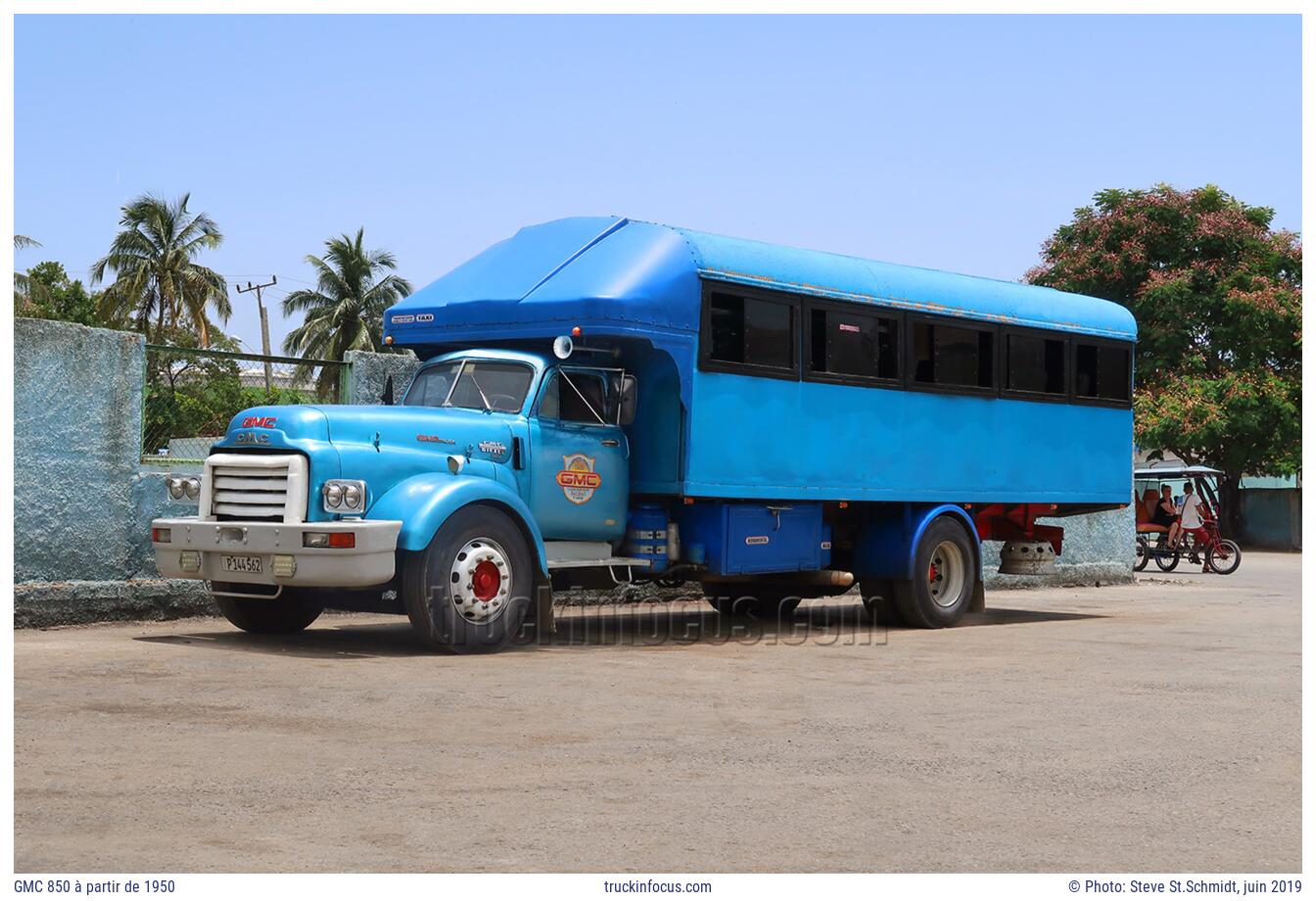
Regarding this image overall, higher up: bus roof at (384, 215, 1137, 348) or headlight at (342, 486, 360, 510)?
bus roof at (384, 215, 1137, 348)

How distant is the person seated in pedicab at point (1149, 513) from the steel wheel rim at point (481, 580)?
20.2 metres

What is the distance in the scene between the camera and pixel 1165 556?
98.9ft

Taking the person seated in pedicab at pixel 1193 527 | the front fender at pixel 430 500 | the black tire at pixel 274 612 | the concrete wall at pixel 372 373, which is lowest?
the black tire at pixel 274 612

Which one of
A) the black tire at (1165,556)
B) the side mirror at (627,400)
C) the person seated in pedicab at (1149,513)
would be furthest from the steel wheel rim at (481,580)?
the person seated in pedicab at (1149,513)

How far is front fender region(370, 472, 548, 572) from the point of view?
12.2 metres

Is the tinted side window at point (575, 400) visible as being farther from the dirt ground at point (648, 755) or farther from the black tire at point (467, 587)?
the dirt ground at point (648, 755)

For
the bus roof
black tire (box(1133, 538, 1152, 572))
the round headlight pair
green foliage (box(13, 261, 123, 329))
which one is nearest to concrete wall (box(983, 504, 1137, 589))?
black tire (box(1133, 538, 1152, 572))

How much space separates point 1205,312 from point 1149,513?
12.3 m

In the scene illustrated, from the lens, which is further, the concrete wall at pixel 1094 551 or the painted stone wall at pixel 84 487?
the concrete wall at pixel 1094 551

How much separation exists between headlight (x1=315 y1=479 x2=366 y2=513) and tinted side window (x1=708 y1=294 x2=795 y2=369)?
3306 mm

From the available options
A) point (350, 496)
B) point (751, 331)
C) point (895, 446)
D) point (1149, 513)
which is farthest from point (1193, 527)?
point (350, 496)

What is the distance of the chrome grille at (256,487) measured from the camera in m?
12.2

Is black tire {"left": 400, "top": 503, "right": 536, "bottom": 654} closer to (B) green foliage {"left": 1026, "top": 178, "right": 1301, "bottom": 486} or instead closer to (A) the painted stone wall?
(A) the painted stone wall

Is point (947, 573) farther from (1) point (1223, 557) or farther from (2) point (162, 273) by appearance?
(2) point (162, 273)
